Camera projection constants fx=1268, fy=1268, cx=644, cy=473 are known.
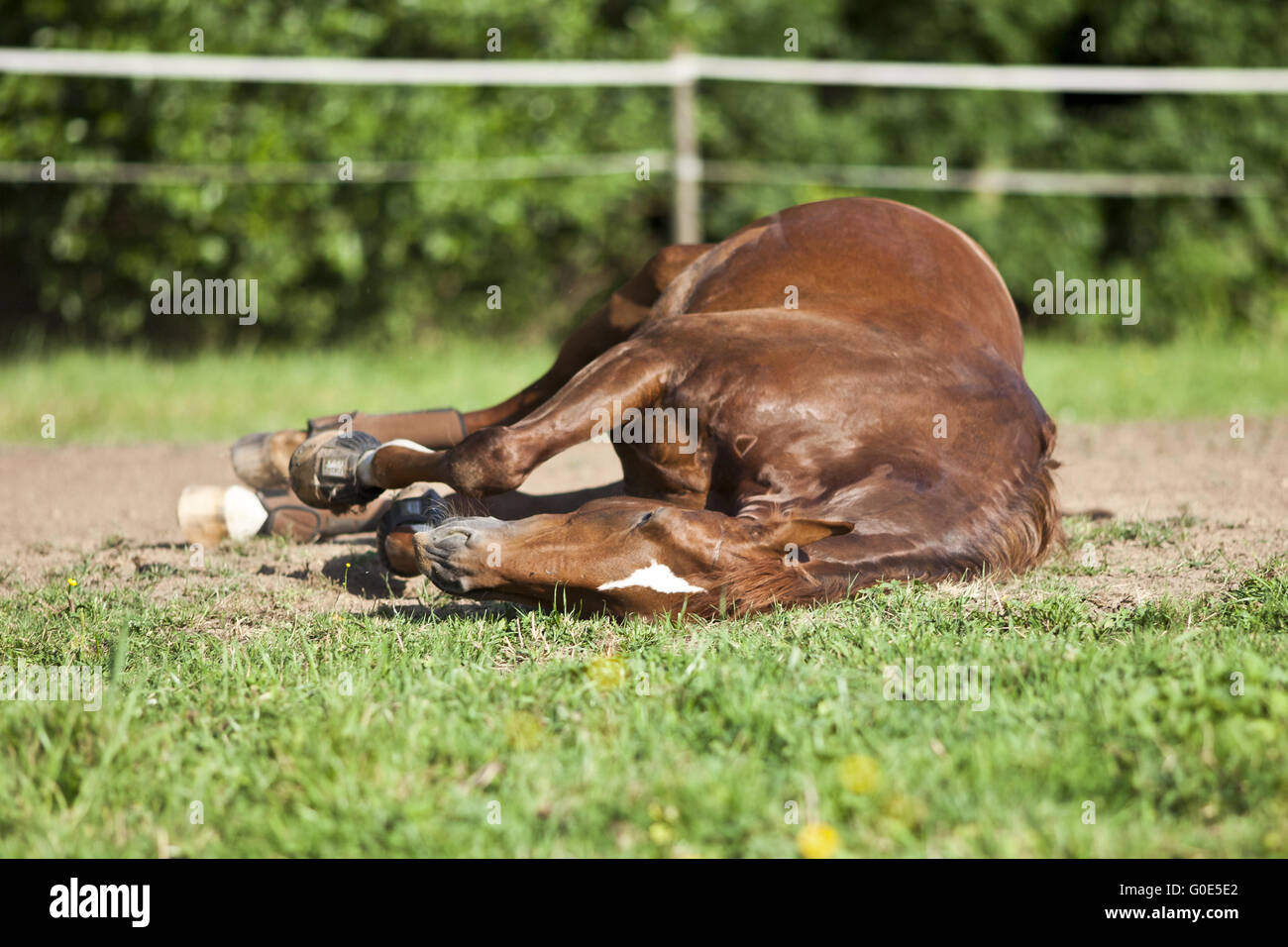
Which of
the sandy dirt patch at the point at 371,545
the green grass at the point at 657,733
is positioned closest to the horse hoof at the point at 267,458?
the sandy dirt patch at the point at 371,545

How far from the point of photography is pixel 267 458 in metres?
4.27

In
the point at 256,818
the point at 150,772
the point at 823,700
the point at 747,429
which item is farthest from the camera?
the point at 747,429

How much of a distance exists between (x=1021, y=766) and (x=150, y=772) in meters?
1.45

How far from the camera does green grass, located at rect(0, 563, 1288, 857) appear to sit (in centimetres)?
191

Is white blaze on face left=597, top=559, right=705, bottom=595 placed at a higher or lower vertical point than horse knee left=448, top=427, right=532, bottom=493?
lower

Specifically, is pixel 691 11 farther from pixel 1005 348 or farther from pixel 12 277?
pixel 1005 348

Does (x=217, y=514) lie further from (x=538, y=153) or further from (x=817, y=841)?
(x=538, y=153)

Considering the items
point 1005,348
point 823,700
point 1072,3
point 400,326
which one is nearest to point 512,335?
point 400,326

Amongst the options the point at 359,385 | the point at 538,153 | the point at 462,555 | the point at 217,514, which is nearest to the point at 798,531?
the point at 462,555

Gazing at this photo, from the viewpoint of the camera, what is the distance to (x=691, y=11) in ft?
34.9

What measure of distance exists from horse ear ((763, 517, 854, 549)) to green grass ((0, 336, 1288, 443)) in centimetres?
469

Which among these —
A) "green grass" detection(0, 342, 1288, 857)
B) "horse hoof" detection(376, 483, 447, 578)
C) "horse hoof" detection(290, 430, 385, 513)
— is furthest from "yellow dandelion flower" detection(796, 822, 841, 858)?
"horse hoof" detection(290, 430, 385, 513)

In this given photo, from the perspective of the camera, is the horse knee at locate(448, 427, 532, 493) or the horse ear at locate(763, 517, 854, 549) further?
the horse knee at locate(448, 427, 532, 493)

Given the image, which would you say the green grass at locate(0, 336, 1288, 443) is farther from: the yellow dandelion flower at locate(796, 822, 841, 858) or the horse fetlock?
the yellow dandelion flower at locate(796, 822, 841, 858)
